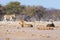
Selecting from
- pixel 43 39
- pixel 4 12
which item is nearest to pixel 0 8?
pixel 4 12

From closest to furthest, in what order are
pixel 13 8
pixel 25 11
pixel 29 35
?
pixel 29 35
pixel 13 8
pixel 25 11

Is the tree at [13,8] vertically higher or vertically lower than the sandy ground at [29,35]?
higher

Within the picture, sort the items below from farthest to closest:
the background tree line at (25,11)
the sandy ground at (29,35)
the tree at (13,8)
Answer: the tree at (13,8) < the background tree line at (25,11) < the sandy ground at (29,35)

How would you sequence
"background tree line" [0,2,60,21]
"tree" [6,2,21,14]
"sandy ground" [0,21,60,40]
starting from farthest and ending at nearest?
"tree" [6,2,21,14], "background tree line" [0,2,60,21], "sandy ground" [0,21,60,40]

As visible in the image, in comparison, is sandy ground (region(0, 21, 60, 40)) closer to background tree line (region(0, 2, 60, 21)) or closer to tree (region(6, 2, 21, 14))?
background tree line (region(0, 2, 60, 21))

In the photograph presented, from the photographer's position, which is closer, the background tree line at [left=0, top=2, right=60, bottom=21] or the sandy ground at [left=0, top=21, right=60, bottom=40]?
the sandy ground at [left=0, top=21, right=60, bottom=40]

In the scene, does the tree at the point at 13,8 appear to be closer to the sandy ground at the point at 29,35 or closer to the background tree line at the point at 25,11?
the background tree line at the point at 25,11

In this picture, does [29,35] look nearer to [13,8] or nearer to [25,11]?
[13,8]

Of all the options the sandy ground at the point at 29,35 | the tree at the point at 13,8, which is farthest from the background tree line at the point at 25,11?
the sandy ground at the point at 29,35

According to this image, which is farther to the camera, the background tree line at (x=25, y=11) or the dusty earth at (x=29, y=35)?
the background tree line at (x=25, y=11)

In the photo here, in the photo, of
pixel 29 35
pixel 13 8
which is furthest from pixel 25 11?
pixel 29 35

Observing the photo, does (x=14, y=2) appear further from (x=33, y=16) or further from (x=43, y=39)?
(x=43, y=39)

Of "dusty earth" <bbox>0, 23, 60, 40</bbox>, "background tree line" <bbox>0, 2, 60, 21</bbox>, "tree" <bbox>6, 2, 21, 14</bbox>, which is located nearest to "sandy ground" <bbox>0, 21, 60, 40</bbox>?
"dusty earth" <bbox>0, 23, 60, 40</bbox>

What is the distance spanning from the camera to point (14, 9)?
190 ft
